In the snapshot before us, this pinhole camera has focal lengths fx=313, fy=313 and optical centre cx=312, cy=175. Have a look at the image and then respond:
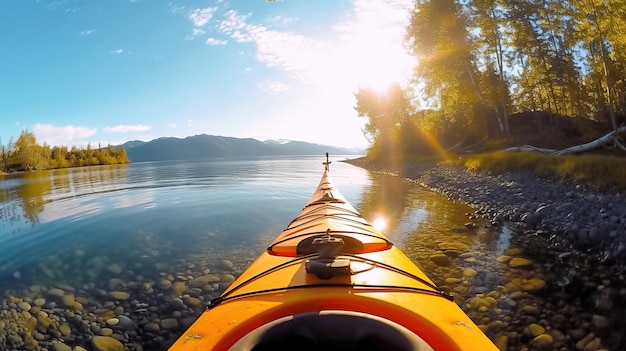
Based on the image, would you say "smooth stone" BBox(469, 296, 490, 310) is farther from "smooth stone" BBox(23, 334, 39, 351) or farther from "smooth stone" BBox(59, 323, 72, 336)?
"smooth stone" BBox(23, 334, 39, 351)

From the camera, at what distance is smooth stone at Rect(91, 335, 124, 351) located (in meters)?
4.14

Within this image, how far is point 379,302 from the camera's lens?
2.34m

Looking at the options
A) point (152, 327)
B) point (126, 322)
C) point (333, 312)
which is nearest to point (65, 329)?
point (126, 322)

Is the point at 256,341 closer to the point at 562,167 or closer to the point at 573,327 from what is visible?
the point at 573,327

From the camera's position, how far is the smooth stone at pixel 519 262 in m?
6.21

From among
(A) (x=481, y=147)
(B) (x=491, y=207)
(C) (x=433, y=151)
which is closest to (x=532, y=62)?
(A) (x=481, y=147)

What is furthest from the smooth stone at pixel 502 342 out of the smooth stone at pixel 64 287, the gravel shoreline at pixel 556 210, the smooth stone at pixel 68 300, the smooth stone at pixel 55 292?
the smooth stone at pixel 64 287

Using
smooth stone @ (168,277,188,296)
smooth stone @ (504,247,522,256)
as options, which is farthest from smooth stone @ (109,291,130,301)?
smooth stone @ (504,247,522,256)

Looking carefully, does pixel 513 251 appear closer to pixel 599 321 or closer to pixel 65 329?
pixel 599 321

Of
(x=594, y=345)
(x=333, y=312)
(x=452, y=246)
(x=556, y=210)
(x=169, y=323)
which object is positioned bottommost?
(x=594, y=345)

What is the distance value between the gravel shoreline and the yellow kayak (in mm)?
5681

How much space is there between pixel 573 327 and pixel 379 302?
3547 millimetres

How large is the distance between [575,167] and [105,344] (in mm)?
13929

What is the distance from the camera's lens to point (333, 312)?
2098 millimetres
